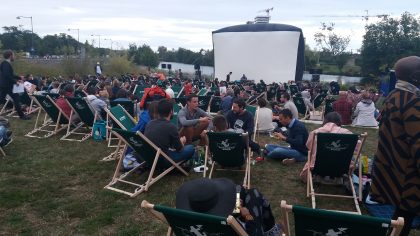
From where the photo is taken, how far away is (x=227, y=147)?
196 inches

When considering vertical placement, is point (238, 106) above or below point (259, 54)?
below

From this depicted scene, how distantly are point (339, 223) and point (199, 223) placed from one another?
80cm

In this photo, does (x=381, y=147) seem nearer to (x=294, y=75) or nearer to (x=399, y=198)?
(x=399, y=198)

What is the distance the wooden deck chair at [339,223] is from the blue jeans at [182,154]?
125 inches

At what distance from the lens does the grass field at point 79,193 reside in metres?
3.88

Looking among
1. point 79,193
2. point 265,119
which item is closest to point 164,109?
point 79,193

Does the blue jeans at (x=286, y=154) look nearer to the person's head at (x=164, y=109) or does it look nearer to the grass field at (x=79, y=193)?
the grass field at (x=79, y=193)

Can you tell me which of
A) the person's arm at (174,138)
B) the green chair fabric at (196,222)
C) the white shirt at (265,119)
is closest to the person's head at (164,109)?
the person's arm at (174,138)

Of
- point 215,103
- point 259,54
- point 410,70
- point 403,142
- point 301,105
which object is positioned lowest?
point 301,105

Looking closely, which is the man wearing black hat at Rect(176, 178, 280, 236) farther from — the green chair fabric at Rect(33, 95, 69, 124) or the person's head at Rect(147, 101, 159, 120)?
the green chair fabric at Rect(33, 95, 69, 124)

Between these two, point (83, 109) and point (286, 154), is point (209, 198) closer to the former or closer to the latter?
point (286, 154)

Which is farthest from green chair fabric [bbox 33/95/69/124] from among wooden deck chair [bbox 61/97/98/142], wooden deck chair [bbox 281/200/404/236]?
wooden deck chair [bbox 281/200/404/236]

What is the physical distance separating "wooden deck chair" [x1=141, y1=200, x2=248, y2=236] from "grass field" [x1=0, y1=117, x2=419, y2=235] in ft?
4.96

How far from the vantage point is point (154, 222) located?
3.97 m
